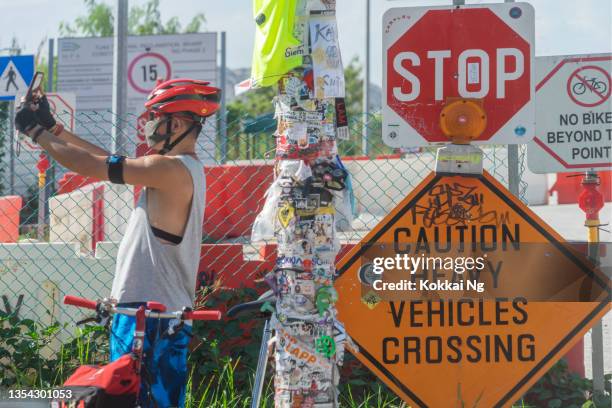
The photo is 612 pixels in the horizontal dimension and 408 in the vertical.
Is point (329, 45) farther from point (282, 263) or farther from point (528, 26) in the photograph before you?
point (528, 26)

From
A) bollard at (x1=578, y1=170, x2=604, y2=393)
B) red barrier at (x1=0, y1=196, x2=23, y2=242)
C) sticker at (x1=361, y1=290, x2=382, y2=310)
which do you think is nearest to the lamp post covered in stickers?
sticker at (x1=361, y1=290, x2=382, y2=310)

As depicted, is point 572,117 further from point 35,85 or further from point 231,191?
point 231,191

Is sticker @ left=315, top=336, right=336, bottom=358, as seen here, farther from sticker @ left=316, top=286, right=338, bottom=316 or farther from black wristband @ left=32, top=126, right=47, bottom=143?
black wristband @ left=32, top=126, right=47, bottom=143

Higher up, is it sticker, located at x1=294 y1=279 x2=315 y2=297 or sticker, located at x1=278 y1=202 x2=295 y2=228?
sticker, located at x1=278 y1=202 x2=295 y2=228

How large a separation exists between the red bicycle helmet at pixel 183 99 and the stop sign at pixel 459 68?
1178mm

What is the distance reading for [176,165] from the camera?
13.7ft

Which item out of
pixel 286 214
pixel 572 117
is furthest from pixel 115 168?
pixel 572 117

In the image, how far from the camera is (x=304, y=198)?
4137mm

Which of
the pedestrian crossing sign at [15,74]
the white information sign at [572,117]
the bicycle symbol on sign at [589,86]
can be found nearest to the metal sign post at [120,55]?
the pedestrian crossing sign at [15,74]

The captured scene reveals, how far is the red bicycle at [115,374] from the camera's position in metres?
3.56

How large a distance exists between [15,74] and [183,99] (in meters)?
11.0

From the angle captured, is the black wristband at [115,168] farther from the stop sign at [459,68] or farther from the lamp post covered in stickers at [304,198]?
the stop sign at [459,68]

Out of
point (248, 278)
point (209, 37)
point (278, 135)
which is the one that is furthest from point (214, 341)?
point (209, 37)

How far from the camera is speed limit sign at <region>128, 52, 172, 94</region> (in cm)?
2469
